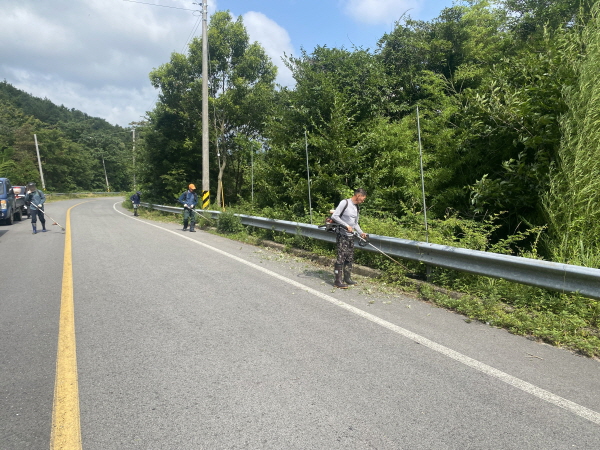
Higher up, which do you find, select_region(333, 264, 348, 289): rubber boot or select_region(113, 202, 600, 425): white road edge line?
select_region(333, 264, 348, 289): rubber boot

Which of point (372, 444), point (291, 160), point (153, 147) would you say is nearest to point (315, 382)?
point (372, 444)

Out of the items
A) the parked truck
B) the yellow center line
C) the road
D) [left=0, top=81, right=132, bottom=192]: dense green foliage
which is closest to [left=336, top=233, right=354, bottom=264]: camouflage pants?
the road

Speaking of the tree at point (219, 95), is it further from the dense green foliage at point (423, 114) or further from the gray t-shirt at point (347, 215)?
the gray t-shirt at point (347, 215)

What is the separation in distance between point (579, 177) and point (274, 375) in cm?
541

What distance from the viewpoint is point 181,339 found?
4270 mm

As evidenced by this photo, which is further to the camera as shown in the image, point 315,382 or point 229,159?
point 229,159

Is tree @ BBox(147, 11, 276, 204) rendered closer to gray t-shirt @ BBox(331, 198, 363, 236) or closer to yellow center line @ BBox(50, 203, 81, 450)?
gray t-shirt @ BBox(331, 198, 363, 236)

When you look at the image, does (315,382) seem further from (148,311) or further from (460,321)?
(148,311)

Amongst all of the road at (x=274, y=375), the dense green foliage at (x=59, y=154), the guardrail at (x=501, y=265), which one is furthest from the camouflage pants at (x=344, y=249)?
the dense green foliage at (x=59, y=154)

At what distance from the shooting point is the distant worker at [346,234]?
651cm

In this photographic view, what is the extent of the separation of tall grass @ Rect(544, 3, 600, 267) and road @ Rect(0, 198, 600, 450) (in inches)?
95.0

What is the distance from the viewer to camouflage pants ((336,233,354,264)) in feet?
21.5

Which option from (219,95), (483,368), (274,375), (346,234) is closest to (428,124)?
(346,234)

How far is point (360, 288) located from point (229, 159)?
22449 millimetres
